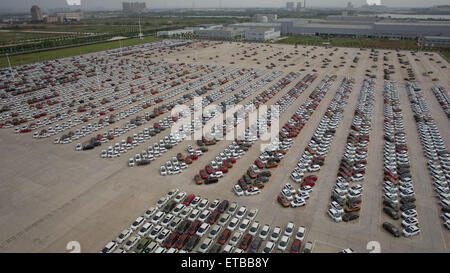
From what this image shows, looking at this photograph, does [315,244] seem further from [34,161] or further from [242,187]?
[34,161]

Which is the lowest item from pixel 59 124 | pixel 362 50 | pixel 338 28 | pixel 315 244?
pixel 315 244

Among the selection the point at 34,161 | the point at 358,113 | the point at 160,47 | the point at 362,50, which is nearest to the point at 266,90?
the point at 358,113

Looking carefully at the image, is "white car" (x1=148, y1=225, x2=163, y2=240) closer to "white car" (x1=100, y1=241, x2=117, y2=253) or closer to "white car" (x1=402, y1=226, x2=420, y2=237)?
"white car" (x1=100, y1=241, x2=117, y2=253)

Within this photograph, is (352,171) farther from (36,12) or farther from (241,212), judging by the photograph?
(36,12)

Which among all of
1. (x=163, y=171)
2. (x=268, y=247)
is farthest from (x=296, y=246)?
(x=163, y=171)

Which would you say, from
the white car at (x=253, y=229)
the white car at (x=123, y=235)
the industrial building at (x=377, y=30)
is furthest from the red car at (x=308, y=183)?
the industrial building at (x=377, y=30)

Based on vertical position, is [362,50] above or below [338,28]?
below
